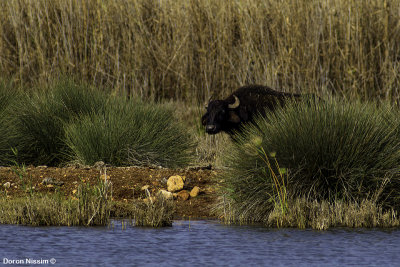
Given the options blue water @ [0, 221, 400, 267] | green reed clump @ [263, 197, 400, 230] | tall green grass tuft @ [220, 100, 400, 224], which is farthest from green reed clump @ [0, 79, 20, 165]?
green reed clump @ [263, 197, 400, 230]

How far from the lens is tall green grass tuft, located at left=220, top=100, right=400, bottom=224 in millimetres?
8086

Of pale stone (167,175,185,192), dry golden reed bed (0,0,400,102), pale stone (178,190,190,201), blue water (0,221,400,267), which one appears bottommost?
blue water (0,221,400,267)

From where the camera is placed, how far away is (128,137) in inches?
436

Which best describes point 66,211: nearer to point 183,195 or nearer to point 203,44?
point 183,195

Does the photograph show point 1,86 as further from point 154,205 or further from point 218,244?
point 218,244

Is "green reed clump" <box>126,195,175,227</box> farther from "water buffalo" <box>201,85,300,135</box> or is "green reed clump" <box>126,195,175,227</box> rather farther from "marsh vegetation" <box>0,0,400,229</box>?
"water buffalo" <box>201,85,300,135</box>

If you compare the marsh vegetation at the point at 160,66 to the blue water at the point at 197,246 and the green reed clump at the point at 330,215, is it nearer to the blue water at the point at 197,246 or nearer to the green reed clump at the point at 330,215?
the green reed clump at the point at 330,215

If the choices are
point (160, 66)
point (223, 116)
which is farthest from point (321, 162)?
point (160, 66)

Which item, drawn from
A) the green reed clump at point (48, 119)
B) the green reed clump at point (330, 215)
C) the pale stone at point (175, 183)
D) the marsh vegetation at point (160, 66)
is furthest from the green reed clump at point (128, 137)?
the green reed clump at point (330, 215)

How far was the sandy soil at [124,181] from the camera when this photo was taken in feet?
31.3

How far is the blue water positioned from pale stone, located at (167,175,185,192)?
75.3 inches

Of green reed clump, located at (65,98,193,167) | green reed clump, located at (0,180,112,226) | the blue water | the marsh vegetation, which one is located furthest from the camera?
the marsh vegetation

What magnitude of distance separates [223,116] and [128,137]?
222cm

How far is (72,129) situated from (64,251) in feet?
14.8
